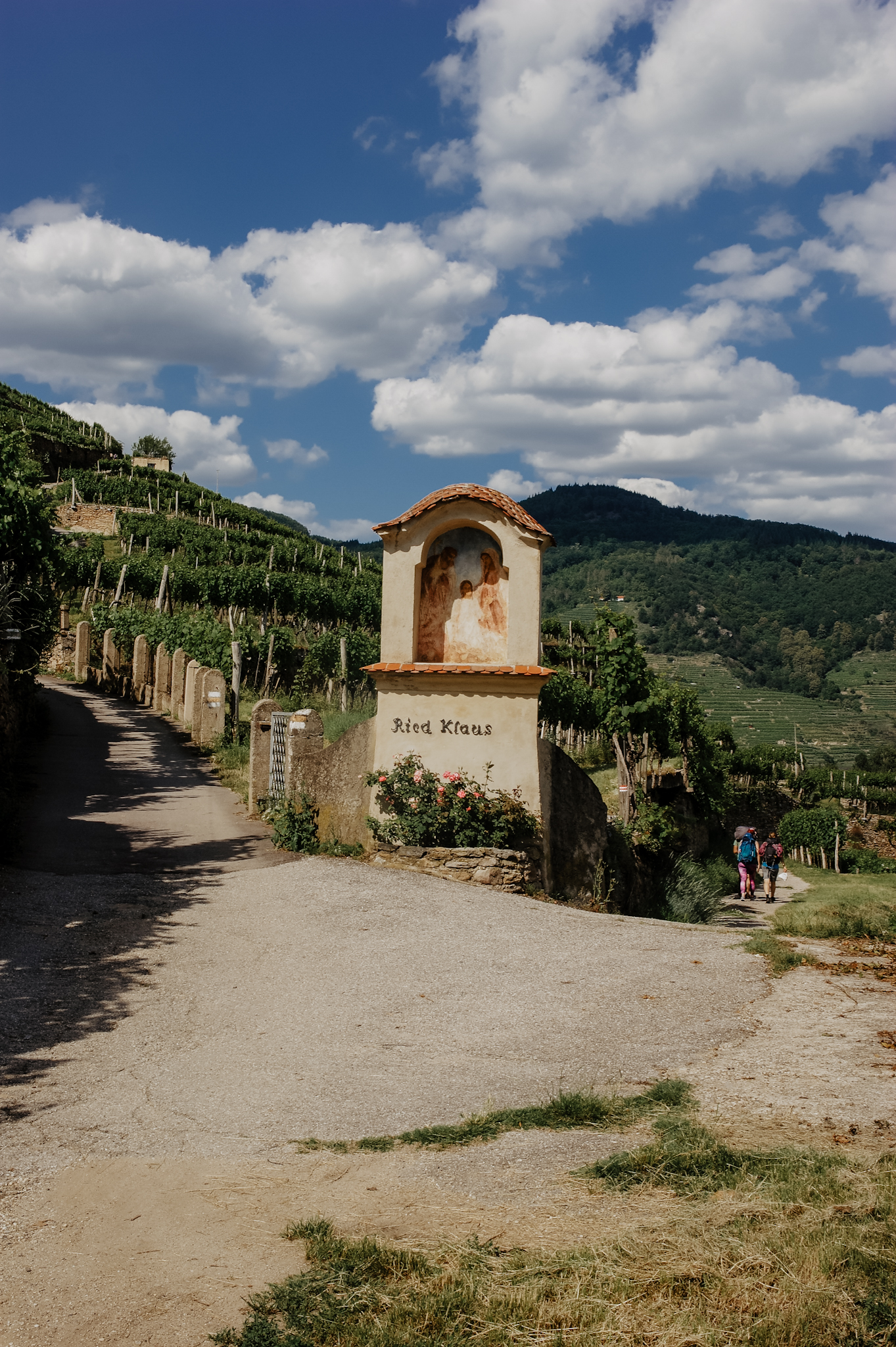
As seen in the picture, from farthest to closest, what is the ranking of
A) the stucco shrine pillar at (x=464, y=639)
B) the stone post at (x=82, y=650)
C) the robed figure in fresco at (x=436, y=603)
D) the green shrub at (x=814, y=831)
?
the green shrub at (x=814, y=831), the stone post at (x=82, y=650), the robed figure in fresco at (x=436, y=603), the stucco shrine pillar at (x=464, y=639)

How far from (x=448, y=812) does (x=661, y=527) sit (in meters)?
180

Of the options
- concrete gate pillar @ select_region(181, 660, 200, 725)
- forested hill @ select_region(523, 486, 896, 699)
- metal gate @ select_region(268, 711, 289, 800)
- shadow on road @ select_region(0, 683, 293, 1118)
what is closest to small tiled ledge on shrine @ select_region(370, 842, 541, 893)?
shadow on road @ select_region(0, 683, 293, 1118)

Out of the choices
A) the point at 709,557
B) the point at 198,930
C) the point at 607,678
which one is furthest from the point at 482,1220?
the point at 709,557

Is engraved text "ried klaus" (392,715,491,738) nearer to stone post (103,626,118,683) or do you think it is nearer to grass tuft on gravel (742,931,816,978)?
grass tuft on gravel (742,931,816,978)

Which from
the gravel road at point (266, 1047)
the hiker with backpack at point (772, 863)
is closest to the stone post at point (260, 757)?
the gravel road at point (266, 1047)

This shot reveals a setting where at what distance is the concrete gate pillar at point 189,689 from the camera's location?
24078 millimetres

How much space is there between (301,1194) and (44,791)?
14278mm

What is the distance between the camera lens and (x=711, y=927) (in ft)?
33.5

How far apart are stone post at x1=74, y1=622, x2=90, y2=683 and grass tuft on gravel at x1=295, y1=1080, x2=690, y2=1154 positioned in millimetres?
36064

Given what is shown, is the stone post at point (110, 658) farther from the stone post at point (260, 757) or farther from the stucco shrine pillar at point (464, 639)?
the stucco shrine pillar at point (464, 639)

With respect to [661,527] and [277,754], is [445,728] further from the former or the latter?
[661,527]

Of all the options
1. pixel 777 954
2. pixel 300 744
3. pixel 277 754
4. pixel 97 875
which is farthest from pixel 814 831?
pixel 97 875

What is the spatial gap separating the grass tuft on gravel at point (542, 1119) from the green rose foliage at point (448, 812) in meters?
6.12

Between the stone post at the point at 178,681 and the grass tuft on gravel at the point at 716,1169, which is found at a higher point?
the stone post at the point at 178,681
